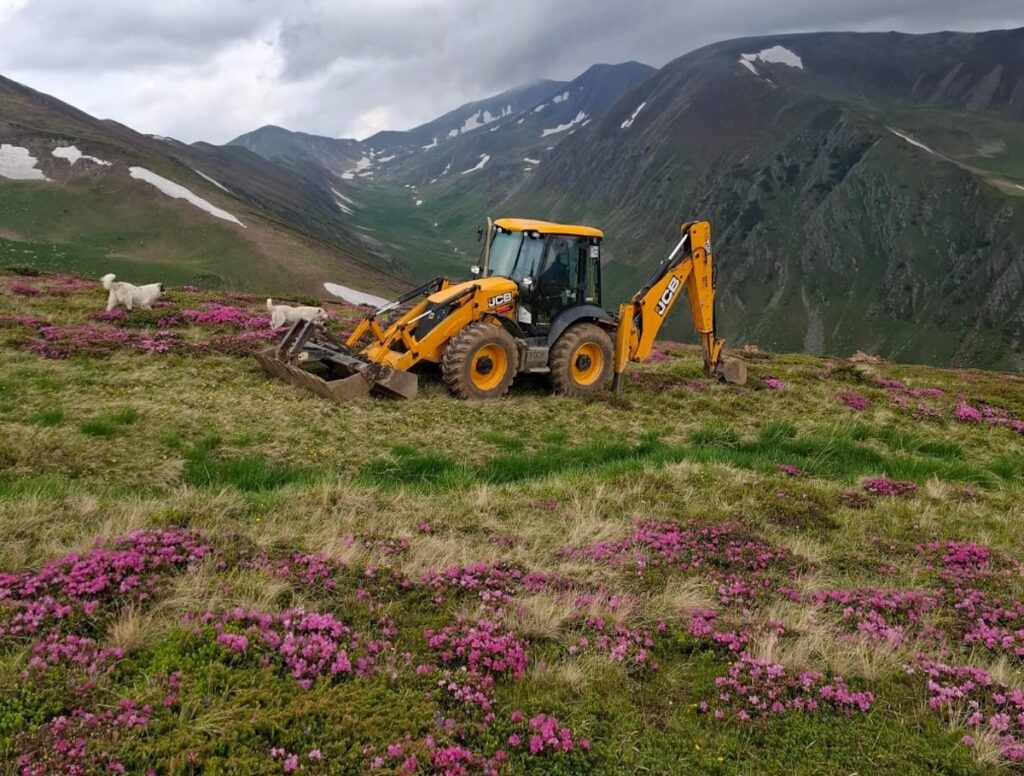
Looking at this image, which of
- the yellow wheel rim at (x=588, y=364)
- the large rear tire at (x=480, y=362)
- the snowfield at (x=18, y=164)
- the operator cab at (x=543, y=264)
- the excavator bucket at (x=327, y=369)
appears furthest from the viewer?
the snowfield at (x=18, y=164)

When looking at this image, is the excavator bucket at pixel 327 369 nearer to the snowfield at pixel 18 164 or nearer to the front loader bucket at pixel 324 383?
the front loader bucket at pixel 324 383

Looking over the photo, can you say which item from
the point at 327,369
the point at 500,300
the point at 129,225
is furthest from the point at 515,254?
the point at 129,225

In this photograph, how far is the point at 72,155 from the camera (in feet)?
257

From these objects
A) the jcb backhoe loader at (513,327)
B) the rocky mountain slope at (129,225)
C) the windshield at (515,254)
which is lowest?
the jcb backhoe loader at (513,327)

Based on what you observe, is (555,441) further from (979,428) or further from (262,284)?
(262,284)

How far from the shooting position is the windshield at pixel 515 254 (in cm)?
1573

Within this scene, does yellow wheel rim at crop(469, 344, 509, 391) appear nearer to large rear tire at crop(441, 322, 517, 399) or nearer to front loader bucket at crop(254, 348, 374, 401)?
large rear tire at crop(441, 322, 517, 399)

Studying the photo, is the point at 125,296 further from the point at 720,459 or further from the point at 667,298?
the point at 720,459

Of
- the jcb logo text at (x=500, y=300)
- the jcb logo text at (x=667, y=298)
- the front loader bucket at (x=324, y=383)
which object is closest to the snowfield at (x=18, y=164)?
the front loader bucket at (x=324, y=383)

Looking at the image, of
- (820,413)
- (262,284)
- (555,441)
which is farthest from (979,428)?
(262,284)

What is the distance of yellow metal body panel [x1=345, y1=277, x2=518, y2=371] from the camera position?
14.7 m

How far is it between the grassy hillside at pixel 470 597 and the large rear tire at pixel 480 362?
1396 mm

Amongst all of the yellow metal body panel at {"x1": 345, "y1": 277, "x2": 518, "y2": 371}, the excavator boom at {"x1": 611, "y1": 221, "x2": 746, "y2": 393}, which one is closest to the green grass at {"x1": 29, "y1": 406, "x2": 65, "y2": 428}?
the yellow metal body panel at {"x1": 345, "y1": 277, "x2": 518, "y2": 371}

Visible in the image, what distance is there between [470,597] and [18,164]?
311ft
